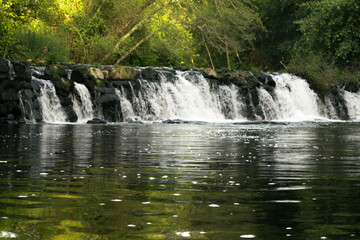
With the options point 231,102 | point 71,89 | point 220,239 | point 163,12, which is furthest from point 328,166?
point 163,12

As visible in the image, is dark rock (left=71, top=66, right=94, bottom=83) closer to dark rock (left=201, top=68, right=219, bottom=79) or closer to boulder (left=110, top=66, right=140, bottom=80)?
boulder (left=110, top=66, right=140, bottom=80)

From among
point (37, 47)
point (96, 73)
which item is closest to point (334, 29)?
point (96, 73)

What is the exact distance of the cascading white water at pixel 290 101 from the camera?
39.8 metres

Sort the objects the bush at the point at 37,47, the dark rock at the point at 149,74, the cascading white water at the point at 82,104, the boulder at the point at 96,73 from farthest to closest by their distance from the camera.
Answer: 1. the bush at the point at 37,47
2. the dark rock at the point at 149,74
3. the boulder at the point at 96,73
4. the cascading white water at the point at 82,104

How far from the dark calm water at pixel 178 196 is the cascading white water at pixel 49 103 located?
1875 centimetres

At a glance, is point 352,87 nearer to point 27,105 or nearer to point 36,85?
point 36,85

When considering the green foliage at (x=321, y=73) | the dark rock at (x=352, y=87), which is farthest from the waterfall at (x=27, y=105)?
the dark rock at (x=352, y=87)

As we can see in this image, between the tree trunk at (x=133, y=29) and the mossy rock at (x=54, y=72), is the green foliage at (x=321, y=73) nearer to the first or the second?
the tree trunk at (x=133, y=29)

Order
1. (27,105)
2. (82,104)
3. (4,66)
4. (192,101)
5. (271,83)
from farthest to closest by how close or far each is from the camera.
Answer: (271,83) < (192,101) < (82,104) < (27,105) < (4,66)

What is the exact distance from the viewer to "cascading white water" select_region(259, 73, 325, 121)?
131ft

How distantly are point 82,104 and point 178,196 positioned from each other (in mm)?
25843

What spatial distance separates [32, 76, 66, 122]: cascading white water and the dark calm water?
1875 centimetres

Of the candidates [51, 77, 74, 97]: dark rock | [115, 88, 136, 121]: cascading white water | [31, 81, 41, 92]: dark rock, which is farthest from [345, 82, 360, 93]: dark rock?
[31, 81, 41, 92]: dark rock

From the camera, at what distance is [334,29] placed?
42.2 meters
